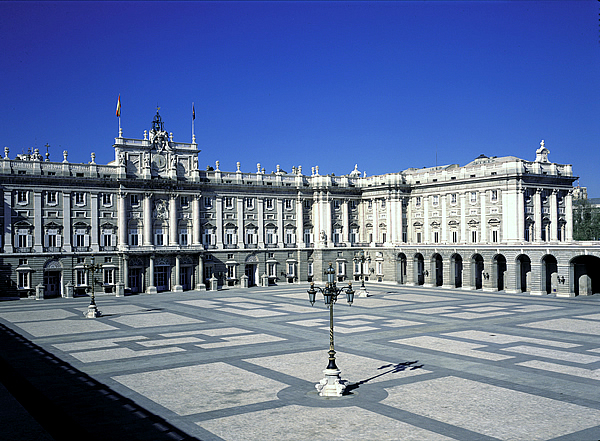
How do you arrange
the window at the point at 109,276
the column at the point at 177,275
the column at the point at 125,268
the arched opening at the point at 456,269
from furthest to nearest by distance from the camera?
1. the arched opening at the point at 456,269
2. the column at the point at 177,275
3. the column at the point at 125,268
4. the window at the point at 109,276

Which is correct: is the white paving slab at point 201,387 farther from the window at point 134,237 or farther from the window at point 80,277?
the window at point 134,237

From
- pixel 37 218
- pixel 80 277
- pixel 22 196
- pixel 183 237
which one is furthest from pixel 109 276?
pixel 22 196

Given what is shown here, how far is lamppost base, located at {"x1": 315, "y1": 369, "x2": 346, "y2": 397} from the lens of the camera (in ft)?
90.9

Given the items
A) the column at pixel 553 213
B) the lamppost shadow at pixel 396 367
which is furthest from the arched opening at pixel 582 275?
the lamppost shadow at pixel 396 367

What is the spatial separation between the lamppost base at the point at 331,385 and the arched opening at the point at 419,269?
64.0m

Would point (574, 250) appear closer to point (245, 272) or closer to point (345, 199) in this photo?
point (345, 199)

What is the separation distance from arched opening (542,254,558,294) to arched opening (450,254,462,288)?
12.7m

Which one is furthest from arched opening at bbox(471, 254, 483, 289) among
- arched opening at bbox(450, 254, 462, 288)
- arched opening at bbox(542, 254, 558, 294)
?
arched opening at bbox(542, 254, 558, 294)

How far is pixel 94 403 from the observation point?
87.6 ft

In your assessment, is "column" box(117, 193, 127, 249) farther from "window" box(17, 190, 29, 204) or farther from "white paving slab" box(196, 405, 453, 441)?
"white paving slab" box(196, 405, 453, 441)

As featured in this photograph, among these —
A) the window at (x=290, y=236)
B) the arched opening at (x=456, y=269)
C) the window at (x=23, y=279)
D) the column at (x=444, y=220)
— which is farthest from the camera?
the window at (x=290, y=236)

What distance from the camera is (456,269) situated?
8994 centimetres

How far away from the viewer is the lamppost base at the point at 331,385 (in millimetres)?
27719

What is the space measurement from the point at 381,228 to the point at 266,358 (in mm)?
63079
